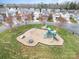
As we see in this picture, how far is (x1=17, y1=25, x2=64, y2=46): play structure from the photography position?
74.4 inches

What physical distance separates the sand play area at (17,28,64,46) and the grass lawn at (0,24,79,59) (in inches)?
1.5

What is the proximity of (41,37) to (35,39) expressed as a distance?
0.07m

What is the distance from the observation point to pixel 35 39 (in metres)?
1.90

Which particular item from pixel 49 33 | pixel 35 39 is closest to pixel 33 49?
pixel 35 39

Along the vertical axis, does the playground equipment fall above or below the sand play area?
above

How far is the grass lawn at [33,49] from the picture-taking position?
1831 mm

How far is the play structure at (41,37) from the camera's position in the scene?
189 centimetres

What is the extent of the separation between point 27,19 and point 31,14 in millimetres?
71

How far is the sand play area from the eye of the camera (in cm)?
189

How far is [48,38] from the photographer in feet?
6.24

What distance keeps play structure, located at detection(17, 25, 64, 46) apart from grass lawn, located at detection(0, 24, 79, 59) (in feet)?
0.13

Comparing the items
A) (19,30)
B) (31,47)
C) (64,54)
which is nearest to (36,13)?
(19,30)

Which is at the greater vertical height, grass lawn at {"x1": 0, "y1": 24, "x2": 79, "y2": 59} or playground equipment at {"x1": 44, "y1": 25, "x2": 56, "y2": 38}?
playground equipment at {"x1": 44, "y1": 25, "x2": 56, "y2": 38}

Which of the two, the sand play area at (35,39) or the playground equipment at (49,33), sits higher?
the playground equipment at (49,33)
